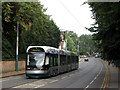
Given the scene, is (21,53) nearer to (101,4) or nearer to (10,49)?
(10,49)

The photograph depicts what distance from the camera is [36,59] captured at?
25.4 m

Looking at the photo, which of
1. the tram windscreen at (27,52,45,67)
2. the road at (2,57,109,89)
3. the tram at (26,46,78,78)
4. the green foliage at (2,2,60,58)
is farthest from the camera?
the green foliage at (2,2,60,58)

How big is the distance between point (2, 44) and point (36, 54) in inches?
436

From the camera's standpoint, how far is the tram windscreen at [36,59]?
82.8 feet

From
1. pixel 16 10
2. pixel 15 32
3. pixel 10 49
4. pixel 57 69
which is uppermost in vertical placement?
pixel 16 10

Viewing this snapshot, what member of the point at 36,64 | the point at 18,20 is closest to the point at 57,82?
the point at 36,64

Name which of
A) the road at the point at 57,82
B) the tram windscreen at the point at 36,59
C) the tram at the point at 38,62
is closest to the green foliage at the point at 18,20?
the tram at the point at 38,62

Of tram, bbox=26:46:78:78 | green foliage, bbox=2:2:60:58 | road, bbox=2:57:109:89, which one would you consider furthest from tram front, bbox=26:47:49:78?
green foliage, bbox=2:2:60:58

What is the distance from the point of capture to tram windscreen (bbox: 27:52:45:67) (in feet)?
82.8

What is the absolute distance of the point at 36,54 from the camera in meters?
25.5

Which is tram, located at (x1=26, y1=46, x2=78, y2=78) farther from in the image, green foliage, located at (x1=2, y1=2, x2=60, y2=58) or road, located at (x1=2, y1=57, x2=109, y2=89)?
green foliage, located at (x1=2, y1=2, x2=60, y2=58)

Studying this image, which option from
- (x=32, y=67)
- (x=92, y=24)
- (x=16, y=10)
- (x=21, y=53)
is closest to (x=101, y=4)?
(x=92, y=24)

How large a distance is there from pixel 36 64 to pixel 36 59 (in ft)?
1.72

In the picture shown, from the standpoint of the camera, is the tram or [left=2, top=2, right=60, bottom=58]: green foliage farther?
[left=2, top=2, right=60, bottom=58]: green foliage
